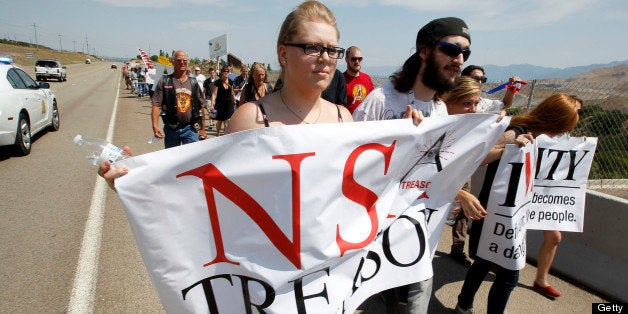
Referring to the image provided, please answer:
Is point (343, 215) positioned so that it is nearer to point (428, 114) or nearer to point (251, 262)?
point (251, 262)

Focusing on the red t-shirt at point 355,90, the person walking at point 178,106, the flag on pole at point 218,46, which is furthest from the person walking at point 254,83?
the flag on pole at point 218,46

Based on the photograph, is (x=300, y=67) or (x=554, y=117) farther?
(x=554, y=117)

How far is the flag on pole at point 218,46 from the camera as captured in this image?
45.8 ft

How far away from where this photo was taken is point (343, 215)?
1784 mm

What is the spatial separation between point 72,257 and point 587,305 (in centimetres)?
480

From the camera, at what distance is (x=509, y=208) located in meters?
2.66

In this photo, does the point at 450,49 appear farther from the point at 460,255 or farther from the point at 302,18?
the point at 460,255

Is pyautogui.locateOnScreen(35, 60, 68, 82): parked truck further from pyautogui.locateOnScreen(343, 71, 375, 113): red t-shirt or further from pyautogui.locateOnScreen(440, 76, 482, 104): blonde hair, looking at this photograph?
pyautogui.locateOnScreen(440, 76, 482, 104): blonde hair

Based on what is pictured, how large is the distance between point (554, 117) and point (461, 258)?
1.83 metres

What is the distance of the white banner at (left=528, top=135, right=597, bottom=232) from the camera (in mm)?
3299

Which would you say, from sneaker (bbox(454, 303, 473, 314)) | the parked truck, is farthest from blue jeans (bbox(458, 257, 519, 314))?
the parked truck

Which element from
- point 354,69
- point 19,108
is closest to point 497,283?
point 354,69

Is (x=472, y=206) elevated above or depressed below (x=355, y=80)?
below

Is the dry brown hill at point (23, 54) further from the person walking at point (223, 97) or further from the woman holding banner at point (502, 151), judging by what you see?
the woman holding banner at point (502, 151)
